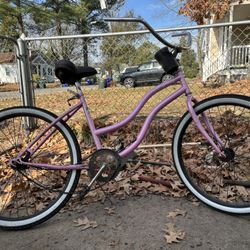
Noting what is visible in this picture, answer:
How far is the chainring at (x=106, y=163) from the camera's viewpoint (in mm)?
2191

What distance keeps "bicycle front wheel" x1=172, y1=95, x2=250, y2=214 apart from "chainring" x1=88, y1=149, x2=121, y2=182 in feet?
1.51

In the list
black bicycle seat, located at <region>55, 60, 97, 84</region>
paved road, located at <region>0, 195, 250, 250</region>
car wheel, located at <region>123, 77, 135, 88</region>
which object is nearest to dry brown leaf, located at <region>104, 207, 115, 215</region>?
paved road, located at <region>0, 195, 250, 250</region>

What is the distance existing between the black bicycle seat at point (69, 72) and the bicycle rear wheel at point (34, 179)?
0.29m

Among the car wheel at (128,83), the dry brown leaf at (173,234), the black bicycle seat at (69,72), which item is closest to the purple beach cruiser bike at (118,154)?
the black bicycle seat at (69,72)

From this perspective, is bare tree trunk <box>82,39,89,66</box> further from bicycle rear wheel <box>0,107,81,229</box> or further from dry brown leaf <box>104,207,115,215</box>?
dry brown leaf <box>104,207,115,215</box>

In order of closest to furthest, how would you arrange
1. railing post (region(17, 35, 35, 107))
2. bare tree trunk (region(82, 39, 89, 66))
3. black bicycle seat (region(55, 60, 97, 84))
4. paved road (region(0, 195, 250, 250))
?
paved road (region(0, 195, 250, 250))
black bicycle seat (region(55, 60, 97, 84))
railing post (region(17, 35, 35, 107))
bare tree trunk (region(82, 39, 89, 66))

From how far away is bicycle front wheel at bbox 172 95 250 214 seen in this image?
218 centimetres

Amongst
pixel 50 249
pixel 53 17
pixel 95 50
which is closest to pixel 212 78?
pixel 95 50

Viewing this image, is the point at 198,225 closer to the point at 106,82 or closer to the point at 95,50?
the point at 95,50

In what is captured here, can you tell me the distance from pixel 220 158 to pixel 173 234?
2.15 feet

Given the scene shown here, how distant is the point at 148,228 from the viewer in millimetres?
2068

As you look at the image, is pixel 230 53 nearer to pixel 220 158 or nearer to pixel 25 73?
pixel 25 73

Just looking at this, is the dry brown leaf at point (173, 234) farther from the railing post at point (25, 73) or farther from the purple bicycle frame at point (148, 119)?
the railing post at point (25, 73)

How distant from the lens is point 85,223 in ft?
7.10
